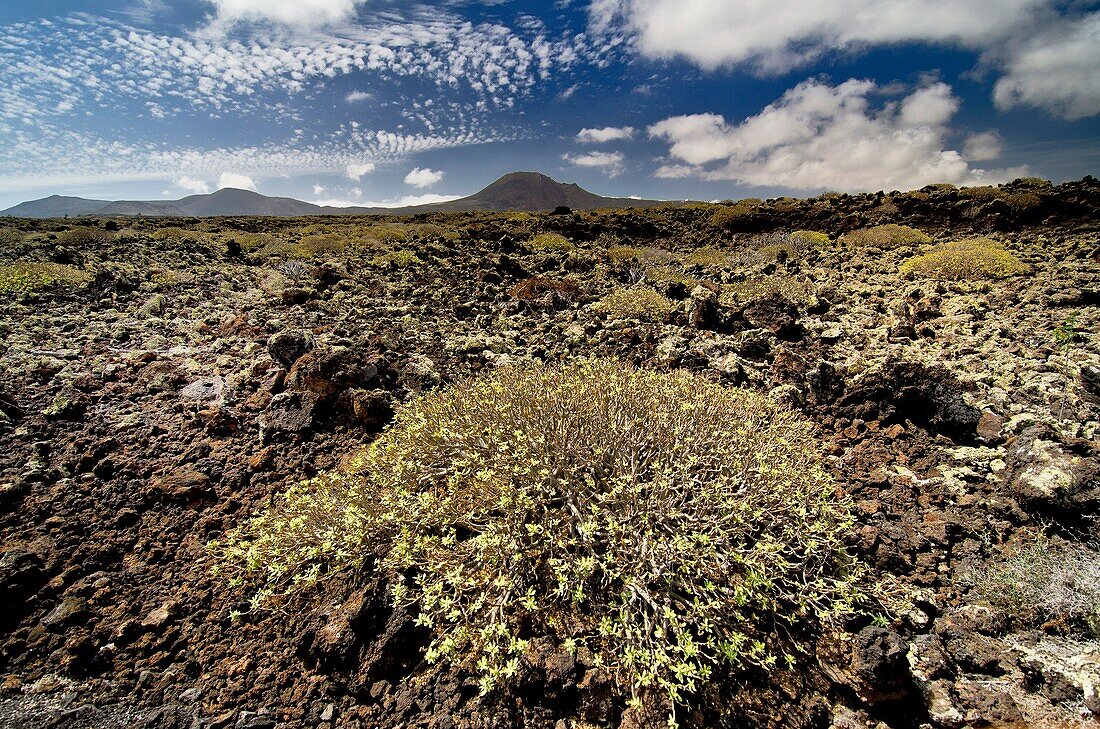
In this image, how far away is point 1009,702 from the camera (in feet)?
5.82

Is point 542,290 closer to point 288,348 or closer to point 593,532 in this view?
point 288,348

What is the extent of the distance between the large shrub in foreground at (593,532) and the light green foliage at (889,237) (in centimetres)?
816

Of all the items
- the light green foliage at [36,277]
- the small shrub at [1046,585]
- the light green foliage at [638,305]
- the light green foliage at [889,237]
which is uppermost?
the light green foliage at [889,237]

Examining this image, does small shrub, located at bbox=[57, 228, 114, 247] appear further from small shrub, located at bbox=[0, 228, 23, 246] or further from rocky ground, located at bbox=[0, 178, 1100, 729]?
rocky ground, located at bbox=[0, 178, 1100, 729]

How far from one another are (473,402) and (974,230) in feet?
36.5

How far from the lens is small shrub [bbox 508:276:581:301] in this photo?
289 inches

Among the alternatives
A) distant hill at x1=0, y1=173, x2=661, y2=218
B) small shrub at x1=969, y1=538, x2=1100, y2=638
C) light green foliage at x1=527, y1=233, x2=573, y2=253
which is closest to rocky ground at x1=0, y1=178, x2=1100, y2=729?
small shrub at x1=969, y1=538, x2=1100, y2=638

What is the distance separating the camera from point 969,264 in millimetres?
6086

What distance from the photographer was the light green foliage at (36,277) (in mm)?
7219

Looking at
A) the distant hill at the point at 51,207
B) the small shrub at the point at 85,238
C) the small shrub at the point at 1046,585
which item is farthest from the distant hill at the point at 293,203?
the small shrub at the point at 1046,585

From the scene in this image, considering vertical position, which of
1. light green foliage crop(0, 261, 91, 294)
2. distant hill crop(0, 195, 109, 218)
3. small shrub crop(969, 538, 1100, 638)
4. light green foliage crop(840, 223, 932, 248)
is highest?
distant hill crop(0, 195, 109, 218)

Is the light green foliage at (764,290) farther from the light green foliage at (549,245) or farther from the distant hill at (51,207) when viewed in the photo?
the distant hill at (51,207)

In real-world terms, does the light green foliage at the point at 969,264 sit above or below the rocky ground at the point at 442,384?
above

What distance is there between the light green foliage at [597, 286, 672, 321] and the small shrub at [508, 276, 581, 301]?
2.15ft
